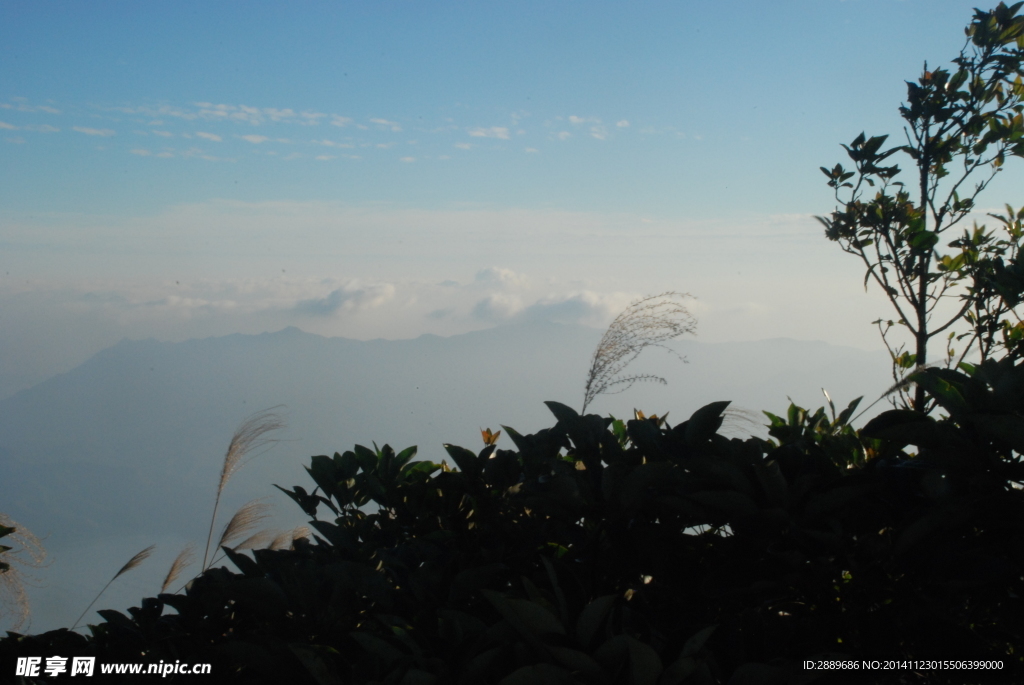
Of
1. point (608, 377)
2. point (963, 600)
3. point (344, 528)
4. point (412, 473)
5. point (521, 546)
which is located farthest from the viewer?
point (608, 377)

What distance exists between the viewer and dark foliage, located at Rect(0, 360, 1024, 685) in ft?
2.32

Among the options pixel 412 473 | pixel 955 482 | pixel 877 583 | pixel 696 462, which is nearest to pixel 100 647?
pixel 412 473

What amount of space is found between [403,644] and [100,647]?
0.69 metres

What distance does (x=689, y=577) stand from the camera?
0.87 meters

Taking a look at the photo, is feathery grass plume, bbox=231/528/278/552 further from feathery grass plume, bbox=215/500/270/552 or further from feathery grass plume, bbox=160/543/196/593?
feathery grass plume, bbox=160/543/196/593

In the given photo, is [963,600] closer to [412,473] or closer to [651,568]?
[651,568]

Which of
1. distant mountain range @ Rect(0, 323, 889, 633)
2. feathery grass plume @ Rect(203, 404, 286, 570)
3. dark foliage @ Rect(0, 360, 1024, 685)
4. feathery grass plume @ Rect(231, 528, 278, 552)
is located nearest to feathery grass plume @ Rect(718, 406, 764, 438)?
dark foliage @ Rect(0, 360, 1024, 685)

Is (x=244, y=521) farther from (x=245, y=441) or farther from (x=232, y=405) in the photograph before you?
(x=232, y=405)

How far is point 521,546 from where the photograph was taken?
1036 millimetres

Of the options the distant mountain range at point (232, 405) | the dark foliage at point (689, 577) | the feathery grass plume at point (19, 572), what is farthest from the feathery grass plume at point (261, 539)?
the distant mountain range at point (232, 405)

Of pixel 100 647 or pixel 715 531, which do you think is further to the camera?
pixel 100 647

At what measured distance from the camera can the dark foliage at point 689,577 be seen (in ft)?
2.32

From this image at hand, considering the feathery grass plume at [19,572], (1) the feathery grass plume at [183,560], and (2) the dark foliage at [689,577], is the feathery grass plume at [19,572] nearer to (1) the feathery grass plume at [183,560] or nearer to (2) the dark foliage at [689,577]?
(1) the feathery grass plume at [183,560]

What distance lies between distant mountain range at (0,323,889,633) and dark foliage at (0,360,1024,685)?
3273 cm
